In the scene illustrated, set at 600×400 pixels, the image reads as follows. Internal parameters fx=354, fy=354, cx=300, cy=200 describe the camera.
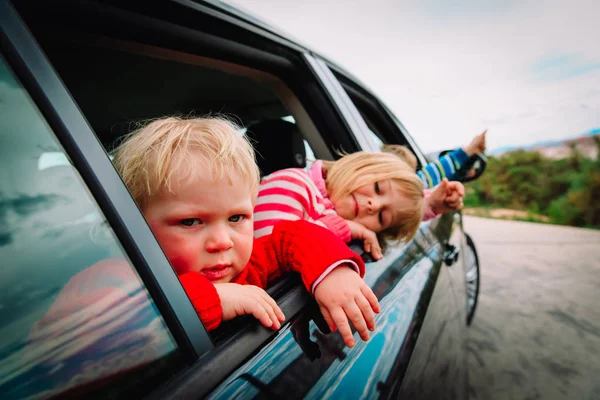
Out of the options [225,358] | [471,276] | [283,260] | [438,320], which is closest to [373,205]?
[438,320]

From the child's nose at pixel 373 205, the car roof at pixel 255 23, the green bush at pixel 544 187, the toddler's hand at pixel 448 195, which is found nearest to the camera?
the car roof at pixel 255 23

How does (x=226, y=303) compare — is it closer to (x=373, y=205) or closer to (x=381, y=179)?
(x=373, y=205)

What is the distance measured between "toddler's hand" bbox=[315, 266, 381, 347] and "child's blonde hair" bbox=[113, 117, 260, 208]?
352 millimetres

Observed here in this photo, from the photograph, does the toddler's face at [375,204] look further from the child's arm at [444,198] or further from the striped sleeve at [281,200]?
the child's arm at [444,198]

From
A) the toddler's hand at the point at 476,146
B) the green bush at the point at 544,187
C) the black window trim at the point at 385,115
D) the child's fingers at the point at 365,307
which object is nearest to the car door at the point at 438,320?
the black window trim at the point at 385,115

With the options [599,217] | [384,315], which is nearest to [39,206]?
[384,315]

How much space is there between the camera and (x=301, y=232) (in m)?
1.01

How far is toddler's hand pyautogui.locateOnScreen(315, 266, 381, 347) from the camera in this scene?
31.0 inches

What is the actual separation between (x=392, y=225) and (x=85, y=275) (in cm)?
151

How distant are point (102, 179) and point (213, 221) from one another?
360mm

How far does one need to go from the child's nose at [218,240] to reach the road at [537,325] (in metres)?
2.14

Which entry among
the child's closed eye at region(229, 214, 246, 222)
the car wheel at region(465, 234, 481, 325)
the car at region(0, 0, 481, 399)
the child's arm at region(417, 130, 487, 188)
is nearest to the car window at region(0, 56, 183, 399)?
the car at region(0, 0, 481, 399)

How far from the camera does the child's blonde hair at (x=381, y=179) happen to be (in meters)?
1.69

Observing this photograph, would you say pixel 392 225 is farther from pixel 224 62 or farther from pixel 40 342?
pixel 40 342
